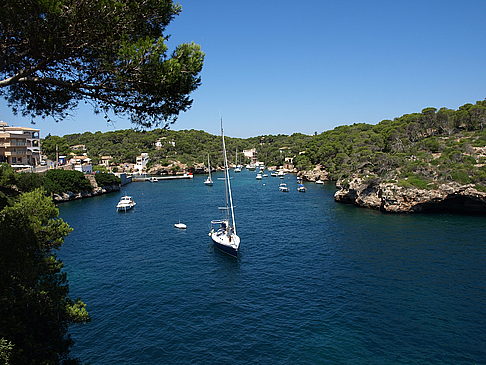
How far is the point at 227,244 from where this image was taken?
120ft

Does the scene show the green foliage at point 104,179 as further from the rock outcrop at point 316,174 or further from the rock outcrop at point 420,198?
the rock outcrop at point 420,198

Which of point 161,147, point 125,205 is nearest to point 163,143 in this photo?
point 161,147

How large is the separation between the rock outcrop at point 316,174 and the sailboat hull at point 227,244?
79.3 meters

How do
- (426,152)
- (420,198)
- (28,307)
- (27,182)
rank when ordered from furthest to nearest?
1. (426,152)
2. (27,182)
3. (420,198)
4. (28,307)

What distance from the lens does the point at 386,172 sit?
201ft

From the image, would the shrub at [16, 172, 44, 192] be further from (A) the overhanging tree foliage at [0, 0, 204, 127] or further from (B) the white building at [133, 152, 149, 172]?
(B) the white building at [133, 152, 149, 172]

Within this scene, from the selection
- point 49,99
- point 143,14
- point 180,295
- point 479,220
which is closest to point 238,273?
point 180,295

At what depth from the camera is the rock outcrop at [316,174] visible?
4493 inches

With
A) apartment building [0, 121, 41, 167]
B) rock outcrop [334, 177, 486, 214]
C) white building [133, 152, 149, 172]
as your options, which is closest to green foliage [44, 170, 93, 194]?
apartment building [0, 121, 41, 167]

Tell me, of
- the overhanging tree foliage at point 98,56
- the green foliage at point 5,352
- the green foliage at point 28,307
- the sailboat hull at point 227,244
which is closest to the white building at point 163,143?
the sailboat hull at point 227,244

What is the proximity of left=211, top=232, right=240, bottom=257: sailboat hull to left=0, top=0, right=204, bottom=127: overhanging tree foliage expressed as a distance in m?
24.5

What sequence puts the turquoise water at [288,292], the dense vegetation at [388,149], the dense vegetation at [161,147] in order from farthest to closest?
1. the dense vegetation at [161,147]
2. the dense vegetation at [388,149]
3. the turquoise water at [288,292]

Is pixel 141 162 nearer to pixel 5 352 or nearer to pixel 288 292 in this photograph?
pixel 288 292

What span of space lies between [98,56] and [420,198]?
53392 mm
